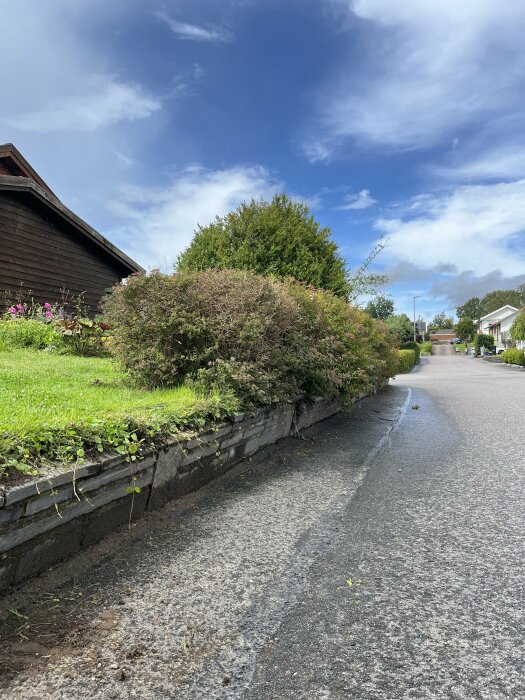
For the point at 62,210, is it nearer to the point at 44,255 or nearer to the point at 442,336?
the point at 44,255

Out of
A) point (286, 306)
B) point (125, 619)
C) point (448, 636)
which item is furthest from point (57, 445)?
point (286, 306)

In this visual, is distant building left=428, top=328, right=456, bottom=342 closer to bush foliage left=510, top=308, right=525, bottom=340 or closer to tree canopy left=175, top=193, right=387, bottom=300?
bush foliage left=510, top=308, right=525, bottom=340

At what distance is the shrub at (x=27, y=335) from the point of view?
8.63 m

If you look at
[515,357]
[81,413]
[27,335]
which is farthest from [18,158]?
[515,357]

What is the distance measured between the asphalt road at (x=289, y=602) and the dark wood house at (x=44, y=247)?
10859 millimetres

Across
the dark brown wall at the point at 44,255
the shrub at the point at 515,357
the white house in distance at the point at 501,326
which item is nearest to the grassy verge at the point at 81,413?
the dark brown wall at the point at 44,255

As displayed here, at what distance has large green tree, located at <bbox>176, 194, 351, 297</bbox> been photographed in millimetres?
10180

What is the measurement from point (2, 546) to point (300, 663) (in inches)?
56.3

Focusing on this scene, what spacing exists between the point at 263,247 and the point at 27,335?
194 inches

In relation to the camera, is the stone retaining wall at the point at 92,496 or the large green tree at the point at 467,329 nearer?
the stone retaining wall at the point at 92,496

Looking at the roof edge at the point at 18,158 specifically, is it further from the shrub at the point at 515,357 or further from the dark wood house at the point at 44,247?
the shrub at the point at 515,357

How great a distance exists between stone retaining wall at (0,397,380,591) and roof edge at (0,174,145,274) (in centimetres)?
700

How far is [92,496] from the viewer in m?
2.78

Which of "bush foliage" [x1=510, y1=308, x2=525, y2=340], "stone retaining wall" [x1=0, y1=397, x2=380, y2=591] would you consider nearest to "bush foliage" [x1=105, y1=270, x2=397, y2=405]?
"stone retaining wall" [x1=0, y1=397, x2=380, y2=591]
